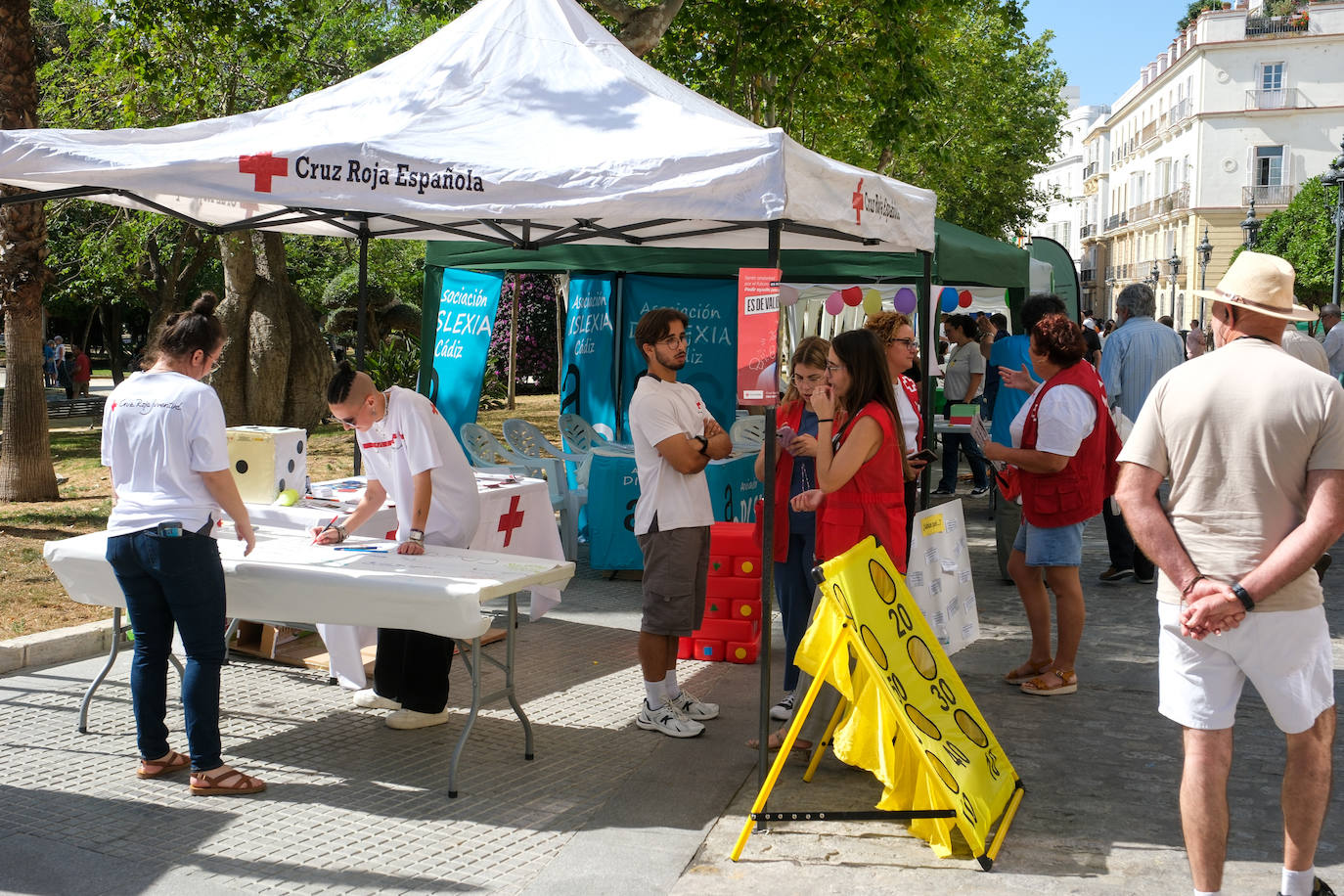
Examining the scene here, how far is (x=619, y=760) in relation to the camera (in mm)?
5035

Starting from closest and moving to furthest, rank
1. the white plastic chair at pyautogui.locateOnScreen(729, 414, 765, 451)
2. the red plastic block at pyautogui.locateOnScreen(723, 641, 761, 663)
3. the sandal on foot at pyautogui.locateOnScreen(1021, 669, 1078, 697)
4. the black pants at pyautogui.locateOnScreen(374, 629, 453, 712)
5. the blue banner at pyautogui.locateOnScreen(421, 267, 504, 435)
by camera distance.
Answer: the black pants at pyautogui.locateOnScreen(374, 629, 453, 712) → the sandal on foot at pyautogui.locateOnScreen(1021, 669, 1078, 697) → the red plastic block at pyautogui.locateOnScreen(723, 641, 761, 663) → the white plastic chair at pyautogui.locateOnScreen(729, 414, 765, 451) → the blue banner at pyautogui.locateOnScreen(421, 267, 504, 435)

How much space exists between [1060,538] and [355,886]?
3.59 metres

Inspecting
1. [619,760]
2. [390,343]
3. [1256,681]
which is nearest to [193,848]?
[619,760]

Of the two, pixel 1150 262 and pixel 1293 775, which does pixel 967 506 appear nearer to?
pixel 1293 775

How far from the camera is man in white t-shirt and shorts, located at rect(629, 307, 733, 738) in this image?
5047 mm

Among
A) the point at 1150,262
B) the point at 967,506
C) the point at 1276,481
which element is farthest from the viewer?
the point at 1150,262

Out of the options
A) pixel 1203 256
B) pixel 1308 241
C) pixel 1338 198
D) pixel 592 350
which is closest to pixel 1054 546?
pixel 592 350

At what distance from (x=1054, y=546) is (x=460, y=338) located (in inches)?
203

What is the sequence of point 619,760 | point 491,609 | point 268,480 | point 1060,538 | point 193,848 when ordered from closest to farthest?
point 193,848 < point 619,760 < point 1060,538 < point 268,480 < point 491,609

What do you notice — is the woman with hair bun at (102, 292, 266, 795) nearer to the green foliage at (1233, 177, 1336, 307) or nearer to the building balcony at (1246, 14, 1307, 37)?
the green foliage at (1233, 177, 1336, 307)

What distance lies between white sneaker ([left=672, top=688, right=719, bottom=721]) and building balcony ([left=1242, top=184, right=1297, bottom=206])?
65315 mm

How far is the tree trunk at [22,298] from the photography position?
384 inches

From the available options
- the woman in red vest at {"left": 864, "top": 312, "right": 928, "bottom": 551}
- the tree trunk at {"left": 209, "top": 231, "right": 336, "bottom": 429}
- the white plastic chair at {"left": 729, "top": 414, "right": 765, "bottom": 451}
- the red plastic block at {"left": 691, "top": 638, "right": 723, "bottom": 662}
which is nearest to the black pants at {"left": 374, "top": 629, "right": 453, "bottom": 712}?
the red plastic block at {"left": 691, "top": 638, "right": 723, "bottom": 662}

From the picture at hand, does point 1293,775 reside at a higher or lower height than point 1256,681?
lower
